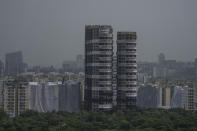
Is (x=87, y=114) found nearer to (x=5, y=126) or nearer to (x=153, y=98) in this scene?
(x=5, y=126)

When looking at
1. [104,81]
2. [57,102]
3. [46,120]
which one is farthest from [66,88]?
[46,120]

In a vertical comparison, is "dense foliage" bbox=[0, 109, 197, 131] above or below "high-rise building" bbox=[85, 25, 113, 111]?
below

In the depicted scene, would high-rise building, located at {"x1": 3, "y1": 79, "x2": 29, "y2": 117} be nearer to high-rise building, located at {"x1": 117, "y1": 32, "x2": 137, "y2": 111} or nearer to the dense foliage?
the dense foliage

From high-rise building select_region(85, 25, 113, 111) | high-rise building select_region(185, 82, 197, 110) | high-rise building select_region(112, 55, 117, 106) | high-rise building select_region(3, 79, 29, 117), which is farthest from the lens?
high-rise building select_region(185, 82, 197, 110)

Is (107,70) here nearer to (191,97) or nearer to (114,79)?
(114,79)

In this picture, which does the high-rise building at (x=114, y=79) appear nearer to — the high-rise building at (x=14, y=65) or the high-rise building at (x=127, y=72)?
the high-rise building at (x=127, y=72)

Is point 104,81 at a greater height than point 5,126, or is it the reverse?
point 104,81

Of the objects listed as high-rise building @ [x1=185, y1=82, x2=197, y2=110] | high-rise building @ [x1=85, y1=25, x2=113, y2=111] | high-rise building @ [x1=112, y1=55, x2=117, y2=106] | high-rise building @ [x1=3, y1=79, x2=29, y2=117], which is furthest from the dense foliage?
high-rise building @ [x1=185, y1=82, x2=197, y2=110]

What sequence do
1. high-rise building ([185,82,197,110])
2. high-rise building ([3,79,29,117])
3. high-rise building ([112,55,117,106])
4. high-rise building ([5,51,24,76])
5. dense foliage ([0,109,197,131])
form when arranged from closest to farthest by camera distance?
dense foliage ([0,109,197,131])
high-rise building ([112,55,117,106])
high-rise building ([3,79,29,117])
high-rise building ([185,82,197,110])
high-rise building ([5,51,24,76])
